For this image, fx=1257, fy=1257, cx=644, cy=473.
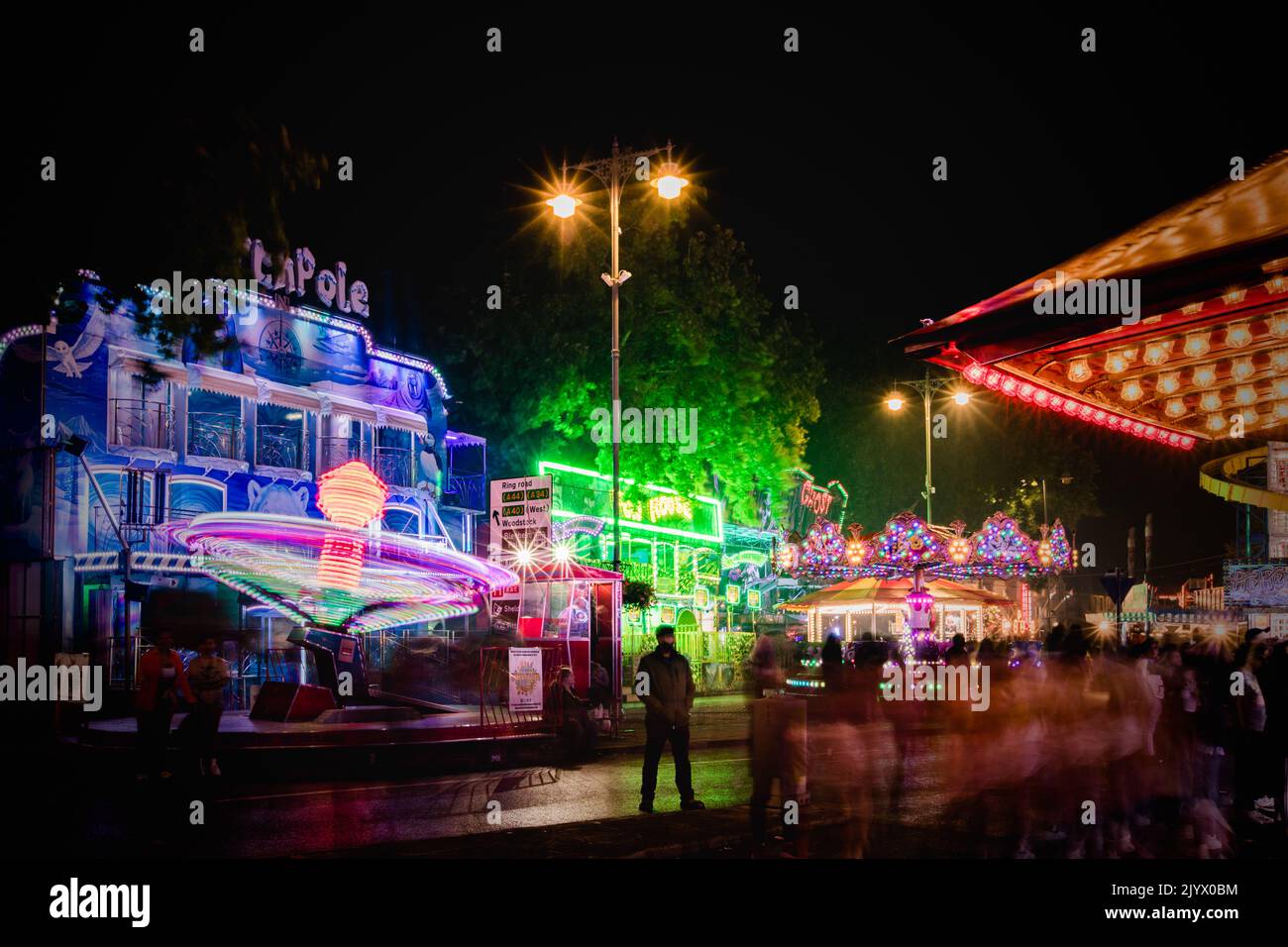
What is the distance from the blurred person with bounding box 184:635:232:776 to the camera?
14.9 metres

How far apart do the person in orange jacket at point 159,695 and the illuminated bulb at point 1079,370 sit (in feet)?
36.4

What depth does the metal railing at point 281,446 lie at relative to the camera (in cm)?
2948

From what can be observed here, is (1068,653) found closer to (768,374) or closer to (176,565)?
(176,565)

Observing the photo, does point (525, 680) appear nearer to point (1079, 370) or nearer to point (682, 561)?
point (1079, 370)

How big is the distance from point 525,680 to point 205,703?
5.62m

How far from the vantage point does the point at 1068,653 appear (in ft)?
37.9

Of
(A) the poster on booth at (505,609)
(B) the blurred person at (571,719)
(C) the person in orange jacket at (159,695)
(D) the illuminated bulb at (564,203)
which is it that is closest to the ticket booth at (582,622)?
(A) the poster on booth at (505,609)

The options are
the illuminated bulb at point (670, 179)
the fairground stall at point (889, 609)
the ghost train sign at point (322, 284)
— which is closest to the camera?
the illuminated bulb at point (670, 179)

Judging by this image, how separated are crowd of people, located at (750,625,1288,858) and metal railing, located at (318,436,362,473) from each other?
2054 centimetres

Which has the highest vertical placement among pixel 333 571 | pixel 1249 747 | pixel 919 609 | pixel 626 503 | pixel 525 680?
pixel 626 503

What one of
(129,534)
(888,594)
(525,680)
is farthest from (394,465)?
(525,680)

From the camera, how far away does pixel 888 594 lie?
32719 millimetres

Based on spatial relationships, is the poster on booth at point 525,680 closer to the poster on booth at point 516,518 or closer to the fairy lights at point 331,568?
A: the fairy lights at point 331,568
